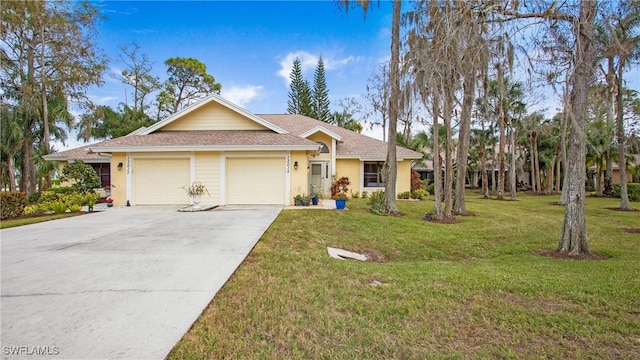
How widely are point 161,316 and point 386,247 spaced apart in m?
5.22

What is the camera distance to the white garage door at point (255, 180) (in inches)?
492

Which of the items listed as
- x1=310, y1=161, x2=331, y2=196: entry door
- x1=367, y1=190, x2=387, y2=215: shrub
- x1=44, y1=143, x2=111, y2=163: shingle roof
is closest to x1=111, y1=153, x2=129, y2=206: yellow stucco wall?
x1=44, y1=143, x2=111, y2=163: shingle roof

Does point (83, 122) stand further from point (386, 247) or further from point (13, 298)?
point (386, 247)

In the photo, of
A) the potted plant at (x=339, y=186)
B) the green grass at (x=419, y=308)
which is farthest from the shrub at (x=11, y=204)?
the potted plant at (x=339, y=186)

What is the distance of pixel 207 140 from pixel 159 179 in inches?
107

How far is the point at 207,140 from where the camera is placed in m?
12.5

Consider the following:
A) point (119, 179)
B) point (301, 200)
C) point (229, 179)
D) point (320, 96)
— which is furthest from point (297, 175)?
point (320, 96)

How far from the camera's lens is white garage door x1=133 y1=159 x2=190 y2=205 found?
41.0 feet

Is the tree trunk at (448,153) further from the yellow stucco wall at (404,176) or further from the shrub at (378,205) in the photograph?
the yellow stucco wall at (404,176)

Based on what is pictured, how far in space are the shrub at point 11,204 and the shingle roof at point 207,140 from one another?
9.43 ft

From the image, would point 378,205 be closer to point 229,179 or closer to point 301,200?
point 301,200

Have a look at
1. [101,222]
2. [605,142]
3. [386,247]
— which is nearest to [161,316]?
[386,247]

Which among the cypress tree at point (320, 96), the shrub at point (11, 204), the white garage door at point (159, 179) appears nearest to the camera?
the shrub at point (11, 204)

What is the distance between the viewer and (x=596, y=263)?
5547 millimetres
